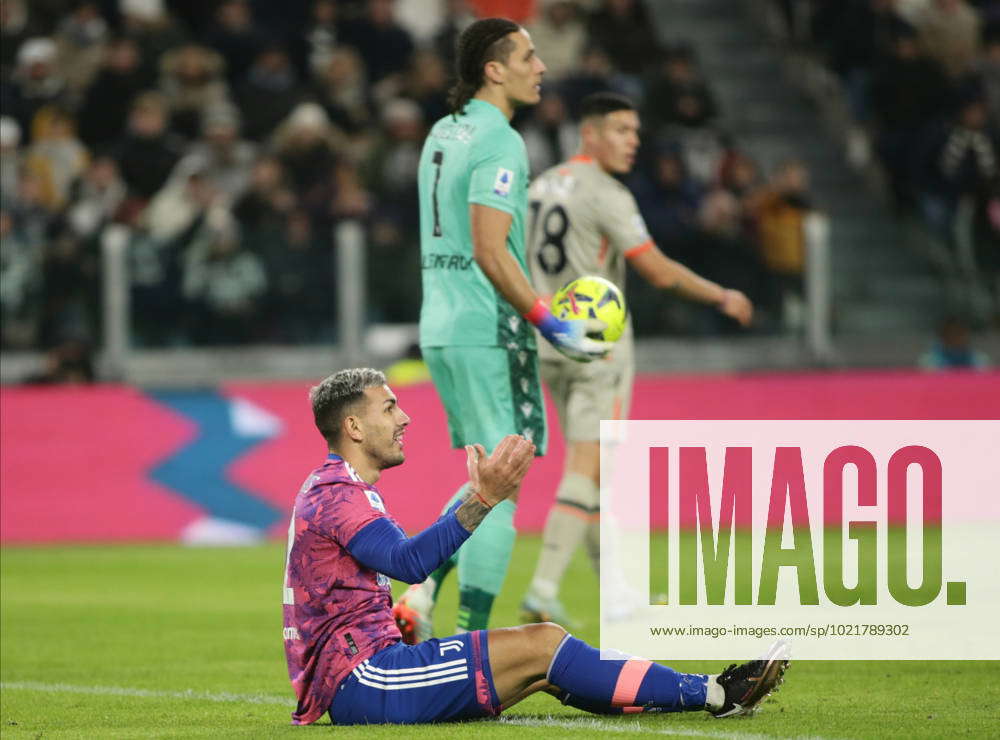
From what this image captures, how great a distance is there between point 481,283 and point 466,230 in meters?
0.23

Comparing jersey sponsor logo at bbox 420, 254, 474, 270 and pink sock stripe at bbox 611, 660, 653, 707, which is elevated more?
jersey sponsor logo at bbox 420, 254, 474, 270

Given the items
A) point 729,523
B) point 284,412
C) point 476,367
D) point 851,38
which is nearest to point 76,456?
point 284,412

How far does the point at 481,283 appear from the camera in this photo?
8008mm

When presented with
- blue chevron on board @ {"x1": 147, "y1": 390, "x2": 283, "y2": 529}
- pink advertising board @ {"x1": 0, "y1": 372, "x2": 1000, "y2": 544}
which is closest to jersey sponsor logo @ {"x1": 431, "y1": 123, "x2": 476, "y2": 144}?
pink advertising board @ {"x1": 0, "y1": 372, "x2": 1000, "y2": 544}

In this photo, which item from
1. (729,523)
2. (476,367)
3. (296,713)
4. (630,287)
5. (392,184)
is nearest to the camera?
(296,713)

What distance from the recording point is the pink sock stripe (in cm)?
653

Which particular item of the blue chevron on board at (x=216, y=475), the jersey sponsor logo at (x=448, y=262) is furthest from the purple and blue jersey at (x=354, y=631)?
the blue chevron on board at (x=216, y=475)

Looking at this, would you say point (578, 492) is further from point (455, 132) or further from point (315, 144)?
point (315, 144)

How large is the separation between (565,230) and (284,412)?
5.56 meters

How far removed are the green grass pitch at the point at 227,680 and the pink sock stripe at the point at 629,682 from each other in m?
0.09

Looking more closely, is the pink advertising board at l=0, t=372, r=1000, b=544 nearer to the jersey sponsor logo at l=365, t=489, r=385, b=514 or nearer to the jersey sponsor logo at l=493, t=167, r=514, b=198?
the jersey sponsor logo at l=493, t=167, r=514, b=198

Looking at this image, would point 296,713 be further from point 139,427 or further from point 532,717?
point 139,427

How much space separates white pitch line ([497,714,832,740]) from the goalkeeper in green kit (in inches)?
43.5

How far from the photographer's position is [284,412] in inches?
593
